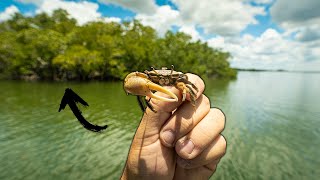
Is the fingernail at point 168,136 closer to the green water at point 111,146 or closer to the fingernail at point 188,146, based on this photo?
the fingernail at point 188,146

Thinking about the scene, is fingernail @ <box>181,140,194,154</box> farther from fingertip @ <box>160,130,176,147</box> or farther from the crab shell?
the crab shell

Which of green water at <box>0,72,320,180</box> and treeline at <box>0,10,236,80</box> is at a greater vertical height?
treeline at <box>0,10,236,80</box>

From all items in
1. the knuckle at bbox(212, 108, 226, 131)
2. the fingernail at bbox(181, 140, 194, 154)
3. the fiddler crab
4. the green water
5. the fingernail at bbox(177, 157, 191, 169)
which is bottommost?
the green water

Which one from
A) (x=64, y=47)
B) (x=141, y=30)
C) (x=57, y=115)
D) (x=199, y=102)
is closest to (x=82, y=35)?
(x=64, y=47)

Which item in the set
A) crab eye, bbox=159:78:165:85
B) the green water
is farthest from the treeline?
crab eye, bbox=159:78:165:85

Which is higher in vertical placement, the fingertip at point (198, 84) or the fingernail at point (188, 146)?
the fingertip at point (198, 84)

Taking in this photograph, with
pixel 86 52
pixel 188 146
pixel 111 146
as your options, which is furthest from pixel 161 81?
pixel 86 52

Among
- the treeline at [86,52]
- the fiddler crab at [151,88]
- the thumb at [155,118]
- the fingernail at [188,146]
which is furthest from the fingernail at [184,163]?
the treeline at [86,52]
